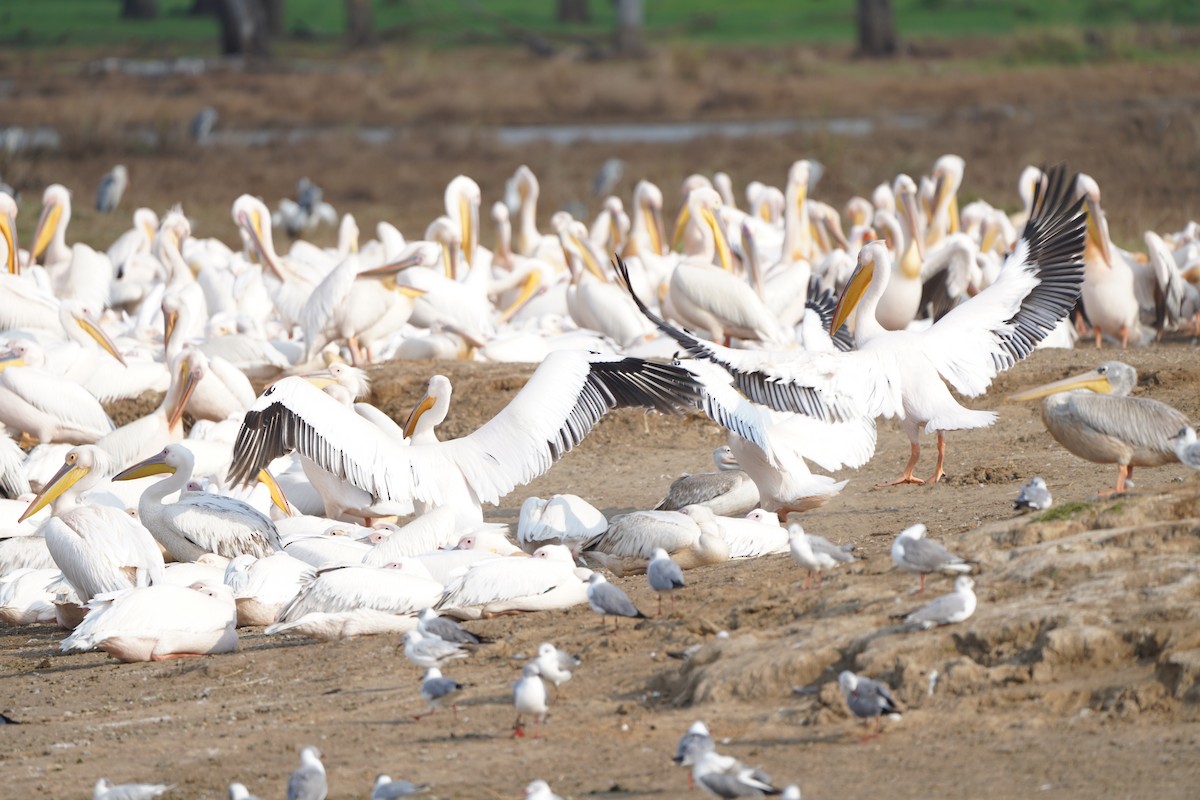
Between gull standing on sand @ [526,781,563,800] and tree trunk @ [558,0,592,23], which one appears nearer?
gull standing on sand @ [526,781,563,800]

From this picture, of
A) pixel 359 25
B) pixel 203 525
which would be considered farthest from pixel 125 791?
pixel 359 25

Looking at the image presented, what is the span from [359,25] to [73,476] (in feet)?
133

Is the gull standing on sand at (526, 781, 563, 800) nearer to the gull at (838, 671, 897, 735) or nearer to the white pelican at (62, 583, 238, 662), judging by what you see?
the gull at (838, 671, 897, 735)

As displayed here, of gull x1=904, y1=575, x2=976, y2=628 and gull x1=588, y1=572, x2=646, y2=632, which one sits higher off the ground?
gull x1=904, y1=575, x2=976, y2=628

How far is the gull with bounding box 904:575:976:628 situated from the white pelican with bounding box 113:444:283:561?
3.32 meters

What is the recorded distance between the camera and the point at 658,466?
9430 millimetres

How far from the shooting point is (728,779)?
3.71 metres

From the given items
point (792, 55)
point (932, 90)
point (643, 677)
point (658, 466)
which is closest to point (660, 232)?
point (658, 466)

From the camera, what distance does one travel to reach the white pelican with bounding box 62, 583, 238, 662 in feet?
19.7

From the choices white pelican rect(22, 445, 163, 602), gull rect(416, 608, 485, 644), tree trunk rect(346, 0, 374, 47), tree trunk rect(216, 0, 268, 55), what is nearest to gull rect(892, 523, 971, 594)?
gull rect(416, 608, 485, 644)

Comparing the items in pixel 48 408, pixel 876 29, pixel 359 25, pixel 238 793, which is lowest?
pixel 359 25

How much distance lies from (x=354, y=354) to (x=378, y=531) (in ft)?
13.4

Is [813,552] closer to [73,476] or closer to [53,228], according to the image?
[73,476]

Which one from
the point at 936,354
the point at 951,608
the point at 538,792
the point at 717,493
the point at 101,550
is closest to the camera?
the point at 538,792
